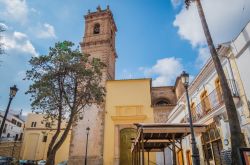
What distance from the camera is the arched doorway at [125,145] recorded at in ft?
69.9

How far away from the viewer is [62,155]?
114ft

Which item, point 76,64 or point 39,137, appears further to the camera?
point 39,137

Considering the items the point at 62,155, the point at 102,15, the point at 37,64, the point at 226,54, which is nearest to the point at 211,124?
the point at 226,54

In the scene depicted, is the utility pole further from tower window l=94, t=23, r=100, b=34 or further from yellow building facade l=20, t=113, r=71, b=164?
yellow building facade l=20, t=113, r=71, b=164

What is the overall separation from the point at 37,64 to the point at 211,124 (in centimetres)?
1147

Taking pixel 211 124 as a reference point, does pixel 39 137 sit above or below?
above

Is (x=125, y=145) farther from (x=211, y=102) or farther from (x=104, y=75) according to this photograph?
(x=211, y=102)

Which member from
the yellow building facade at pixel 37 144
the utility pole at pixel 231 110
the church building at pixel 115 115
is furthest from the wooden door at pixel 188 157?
the yellow building facade at pixel 37 144

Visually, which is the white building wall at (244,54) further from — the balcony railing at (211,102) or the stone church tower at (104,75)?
the stone church tower at (104,75)

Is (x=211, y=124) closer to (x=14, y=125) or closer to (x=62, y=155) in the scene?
(x=62, y=155)

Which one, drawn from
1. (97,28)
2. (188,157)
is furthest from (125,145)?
(97,28)

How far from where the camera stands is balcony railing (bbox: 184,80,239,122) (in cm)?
968

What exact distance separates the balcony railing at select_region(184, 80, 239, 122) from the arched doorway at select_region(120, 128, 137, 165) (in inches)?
380

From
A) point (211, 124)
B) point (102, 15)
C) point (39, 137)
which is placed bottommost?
point (211, 124)
